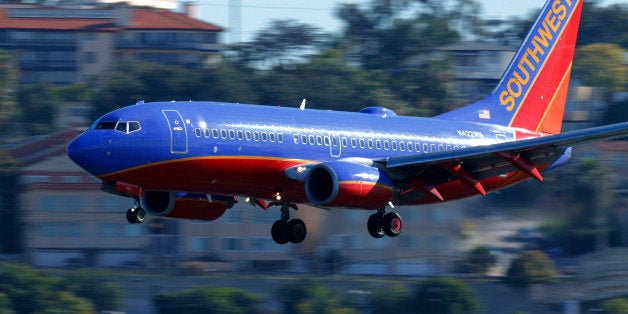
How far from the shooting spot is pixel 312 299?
3337 inches

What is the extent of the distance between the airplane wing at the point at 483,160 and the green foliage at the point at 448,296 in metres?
35.5

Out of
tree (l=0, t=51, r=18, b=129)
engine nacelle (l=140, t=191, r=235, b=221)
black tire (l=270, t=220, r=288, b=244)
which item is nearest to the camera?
engine nacelle (l=140, t=191, r=235, b=221)

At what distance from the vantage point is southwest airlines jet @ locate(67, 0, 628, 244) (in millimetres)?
40875

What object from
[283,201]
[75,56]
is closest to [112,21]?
[75,56]

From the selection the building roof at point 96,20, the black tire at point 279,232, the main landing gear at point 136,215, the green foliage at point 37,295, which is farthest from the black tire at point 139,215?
the building roof at point 96,20

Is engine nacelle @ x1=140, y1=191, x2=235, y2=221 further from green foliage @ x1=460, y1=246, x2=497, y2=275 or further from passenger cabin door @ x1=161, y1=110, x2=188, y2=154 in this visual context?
green foliage @ x1=460, y1=246, x2=497, y2=275

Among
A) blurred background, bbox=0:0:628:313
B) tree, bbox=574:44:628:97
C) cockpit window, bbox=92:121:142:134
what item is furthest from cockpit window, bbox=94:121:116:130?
tree, bbox=574:44:628:97

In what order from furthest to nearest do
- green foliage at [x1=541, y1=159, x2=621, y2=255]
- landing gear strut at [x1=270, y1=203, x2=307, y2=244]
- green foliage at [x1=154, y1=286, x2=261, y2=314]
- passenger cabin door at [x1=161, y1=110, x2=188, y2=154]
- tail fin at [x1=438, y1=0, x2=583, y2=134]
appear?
green foliage at [x1=154, y1=286, x2=261, y2=314] → green foliage at [x1=541, y1=159, x2=621, y2=255] → tail fin at [x1=438, y1=0, x2=583, y2=134] → landing gear strut at [x1=270, y1=203, x2=307, y2=244] → passenger cabin door at [x1=161, y1=110, x2=188, y2=154]

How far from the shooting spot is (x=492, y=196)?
243ft

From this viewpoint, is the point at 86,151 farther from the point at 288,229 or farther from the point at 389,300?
the point at 389,300

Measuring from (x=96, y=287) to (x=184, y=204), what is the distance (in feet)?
139

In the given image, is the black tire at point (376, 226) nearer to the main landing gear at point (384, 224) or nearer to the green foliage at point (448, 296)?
the main landing gear at point (384, 224)

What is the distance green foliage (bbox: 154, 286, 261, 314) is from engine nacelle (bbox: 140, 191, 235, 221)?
39.6 m

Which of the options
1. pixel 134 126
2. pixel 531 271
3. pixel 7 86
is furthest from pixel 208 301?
pixel 7 86
